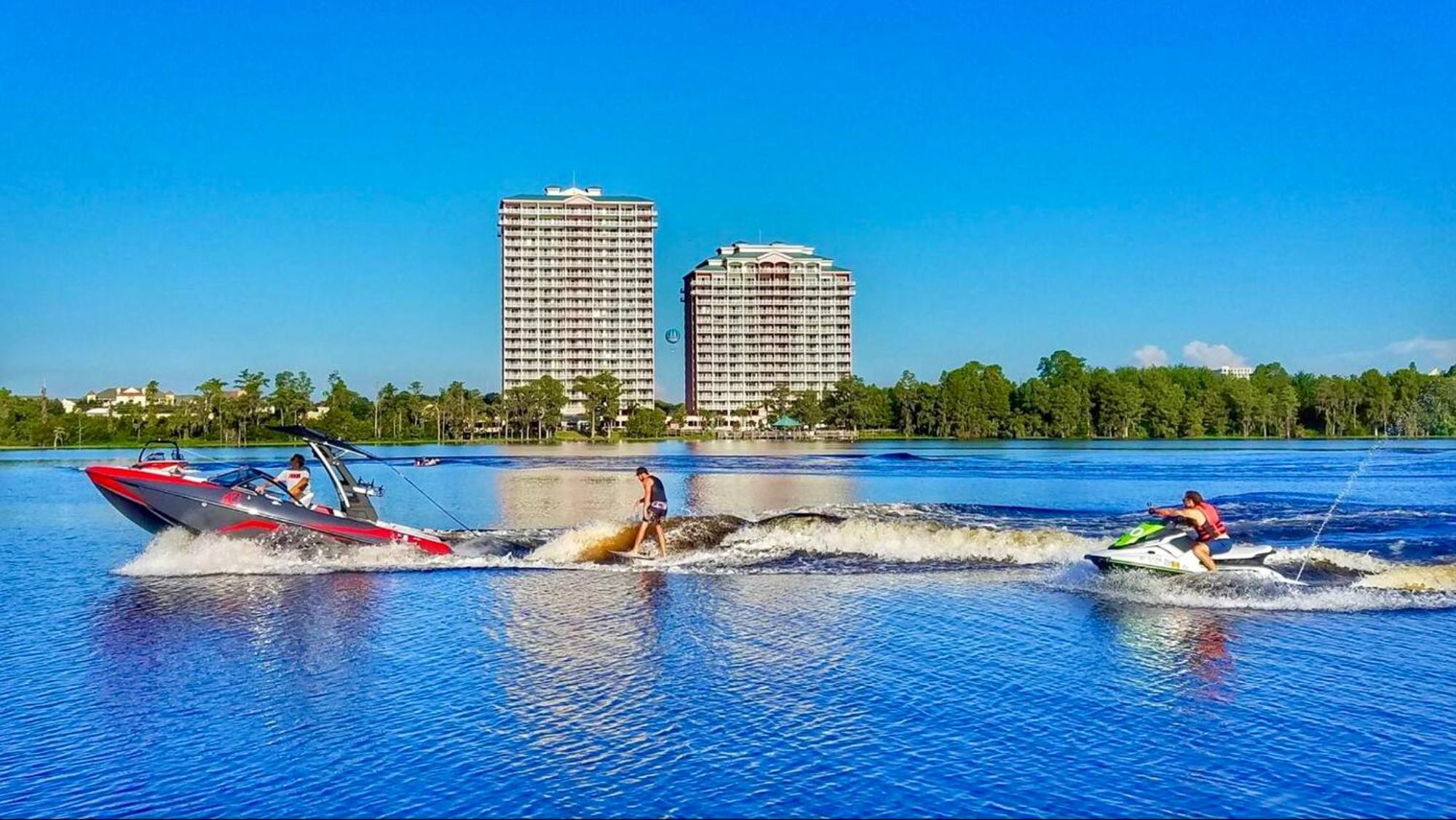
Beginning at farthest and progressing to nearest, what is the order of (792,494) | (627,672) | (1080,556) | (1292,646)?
(792,494) → (1080,556) → (1292,646) → (627,672)

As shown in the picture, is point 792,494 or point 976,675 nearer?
point 976,675

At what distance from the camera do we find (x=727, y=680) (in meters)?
12.8

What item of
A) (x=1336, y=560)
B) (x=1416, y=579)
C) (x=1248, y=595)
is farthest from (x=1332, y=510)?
(x=1248, y=595)

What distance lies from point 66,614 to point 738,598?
35.5ft

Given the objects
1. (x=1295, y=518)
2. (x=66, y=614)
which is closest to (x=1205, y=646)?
(x=66, y=614)

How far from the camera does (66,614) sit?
17.2 metres

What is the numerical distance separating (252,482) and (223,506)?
1.20 metres

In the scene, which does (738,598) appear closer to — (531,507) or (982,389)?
(531,507)

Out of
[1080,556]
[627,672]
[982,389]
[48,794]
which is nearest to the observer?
[48,794]

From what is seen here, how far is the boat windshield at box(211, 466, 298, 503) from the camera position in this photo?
23.9 metres

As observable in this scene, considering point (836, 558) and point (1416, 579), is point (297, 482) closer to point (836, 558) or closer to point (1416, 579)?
point (836, 558)

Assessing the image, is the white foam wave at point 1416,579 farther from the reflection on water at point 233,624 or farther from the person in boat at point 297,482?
the person in boat at point 297,482

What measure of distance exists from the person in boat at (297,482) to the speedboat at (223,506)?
0.48 feet

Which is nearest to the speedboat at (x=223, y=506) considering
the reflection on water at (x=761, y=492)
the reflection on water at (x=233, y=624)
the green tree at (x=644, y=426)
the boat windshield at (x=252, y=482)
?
the boat windshield at (x=252, y=482)
